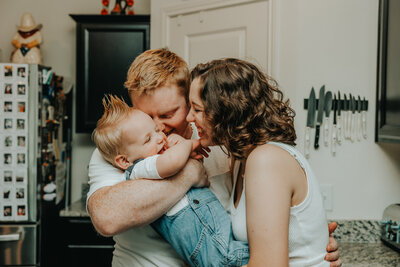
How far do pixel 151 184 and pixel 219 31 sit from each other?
4.95ft

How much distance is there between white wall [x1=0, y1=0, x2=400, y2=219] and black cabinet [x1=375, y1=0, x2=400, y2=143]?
42 mm

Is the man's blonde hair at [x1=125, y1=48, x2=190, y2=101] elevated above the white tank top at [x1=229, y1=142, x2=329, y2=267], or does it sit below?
above

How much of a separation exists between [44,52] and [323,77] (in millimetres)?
2385

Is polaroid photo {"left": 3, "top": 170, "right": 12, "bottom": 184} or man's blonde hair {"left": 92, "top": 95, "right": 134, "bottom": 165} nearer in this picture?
man's blonde hair {"left": 92, "top": 95, "right": 134, "bottom": 165}

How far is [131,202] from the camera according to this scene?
112 cm

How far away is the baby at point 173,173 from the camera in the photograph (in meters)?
1.16

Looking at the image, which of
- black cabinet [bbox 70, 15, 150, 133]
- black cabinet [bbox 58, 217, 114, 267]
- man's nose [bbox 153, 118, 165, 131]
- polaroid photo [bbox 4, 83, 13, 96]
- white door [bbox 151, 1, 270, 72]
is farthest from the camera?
black cabinet [bbox 70, 15, 150, 133]

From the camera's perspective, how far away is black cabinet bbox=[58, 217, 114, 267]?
111 inches

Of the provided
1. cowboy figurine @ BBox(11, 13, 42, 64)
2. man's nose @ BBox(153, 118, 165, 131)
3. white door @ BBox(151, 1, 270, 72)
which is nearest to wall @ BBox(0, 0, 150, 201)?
cowboy figurine @ BBox(11, 13, 42, 64)

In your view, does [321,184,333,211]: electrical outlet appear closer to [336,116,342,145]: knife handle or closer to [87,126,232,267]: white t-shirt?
[336,116,342,145]: knife handle

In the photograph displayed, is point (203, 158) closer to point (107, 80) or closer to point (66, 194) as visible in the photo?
point (107, 80)

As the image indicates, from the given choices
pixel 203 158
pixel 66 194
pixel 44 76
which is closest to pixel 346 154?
pixel 203 158

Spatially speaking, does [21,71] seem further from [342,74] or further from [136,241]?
[342,74]

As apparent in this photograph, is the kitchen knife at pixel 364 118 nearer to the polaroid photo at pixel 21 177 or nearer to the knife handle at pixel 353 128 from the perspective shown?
the knife handle at pixel 353 128
